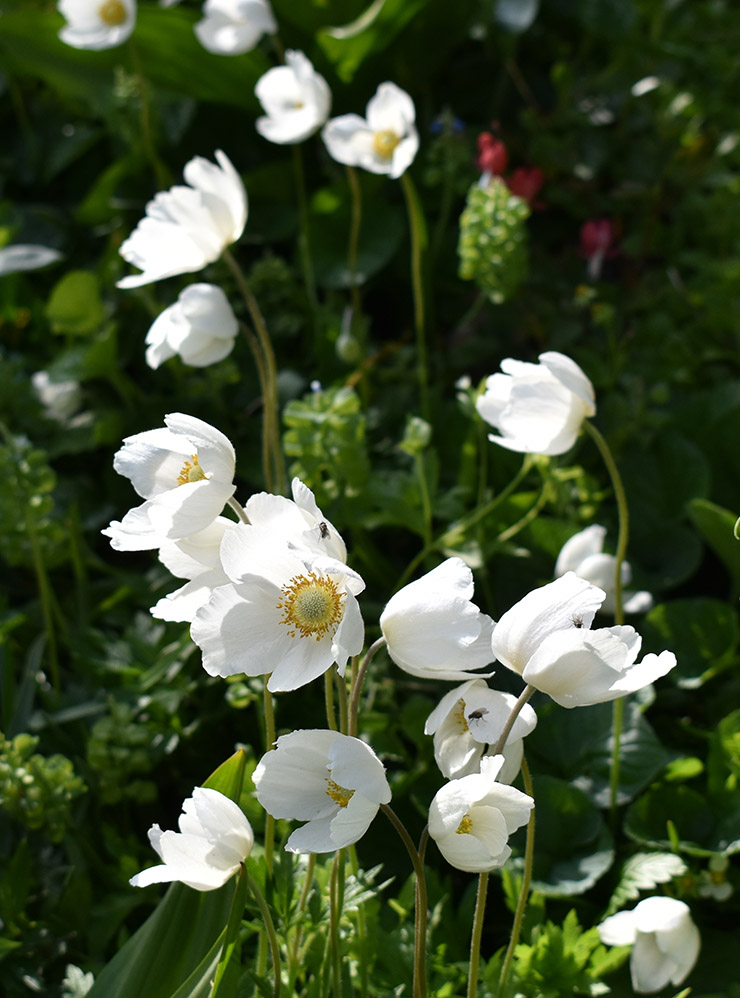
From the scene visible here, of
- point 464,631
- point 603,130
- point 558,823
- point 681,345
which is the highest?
point 464,631

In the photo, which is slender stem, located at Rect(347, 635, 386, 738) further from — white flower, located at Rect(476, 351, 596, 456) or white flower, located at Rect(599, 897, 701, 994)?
white flower, located at Rect(599, 897, 701, 994)

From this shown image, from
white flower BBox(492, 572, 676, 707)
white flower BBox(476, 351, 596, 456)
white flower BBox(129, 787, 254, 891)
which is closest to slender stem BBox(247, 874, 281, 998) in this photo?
white flower BBox(129, 787, 254, 891)

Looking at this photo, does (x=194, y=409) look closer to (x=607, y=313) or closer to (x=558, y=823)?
(x=607, y=313)

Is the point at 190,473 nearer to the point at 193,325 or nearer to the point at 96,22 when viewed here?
the point at 193,325

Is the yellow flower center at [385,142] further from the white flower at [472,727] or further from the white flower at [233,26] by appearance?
the white flower at [472,727]

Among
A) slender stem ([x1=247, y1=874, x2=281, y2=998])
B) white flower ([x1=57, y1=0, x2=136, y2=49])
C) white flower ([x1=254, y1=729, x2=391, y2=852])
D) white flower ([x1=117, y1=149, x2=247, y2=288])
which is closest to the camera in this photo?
white flower ([x1=254, y1=729, x2=391, y2=852])

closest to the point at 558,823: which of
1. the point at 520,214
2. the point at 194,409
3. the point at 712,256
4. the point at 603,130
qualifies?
the point at 520,214
